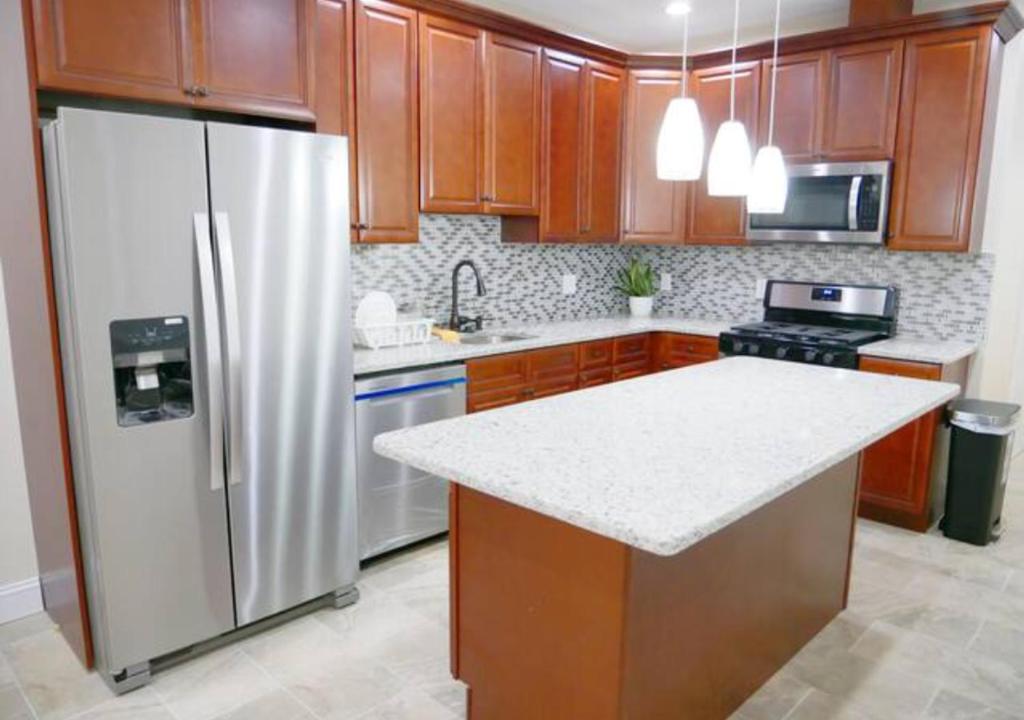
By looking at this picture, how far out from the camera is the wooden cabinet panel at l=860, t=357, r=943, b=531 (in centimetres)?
342

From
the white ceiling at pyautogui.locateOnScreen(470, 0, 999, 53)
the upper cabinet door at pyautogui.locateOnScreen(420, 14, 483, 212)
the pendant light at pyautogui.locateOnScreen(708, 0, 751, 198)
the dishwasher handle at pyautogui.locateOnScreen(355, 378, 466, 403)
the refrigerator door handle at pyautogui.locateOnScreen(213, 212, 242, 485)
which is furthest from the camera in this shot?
the white ceiling at pyautogui.locateOnScreen(470, 0, 999, 53)

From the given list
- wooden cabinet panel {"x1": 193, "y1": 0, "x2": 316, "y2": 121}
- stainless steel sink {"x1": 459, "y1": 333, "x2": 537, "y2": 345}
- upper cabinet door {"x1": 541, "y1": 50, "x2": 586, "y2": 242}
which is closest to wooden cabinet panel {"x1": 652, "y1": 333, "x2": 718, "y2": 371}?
upper cabinet door {"x1": 541, "y1": 50, "x2": 586, "y2": 242}

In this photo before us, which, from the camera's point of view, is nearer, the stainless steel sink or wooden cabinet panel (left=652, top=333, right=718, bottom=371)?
the stainless steel sink

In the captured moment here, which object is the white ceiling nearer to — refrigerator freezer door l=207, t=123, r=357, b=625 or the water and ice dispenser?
refrigerator freezer door l=207, t=123, r=357, b=625

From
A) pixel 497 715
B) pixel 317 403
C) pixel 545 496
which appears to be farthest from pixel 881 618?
pixel 317 403

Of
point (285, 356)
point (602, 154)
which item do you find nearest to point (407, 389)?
point (285, 356)

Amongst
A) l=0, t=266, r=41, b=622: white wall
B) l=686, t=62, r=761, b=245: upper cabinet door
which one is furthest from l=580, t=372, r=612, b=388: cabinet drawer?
l=0, t=266, r=41, b=622: white wall

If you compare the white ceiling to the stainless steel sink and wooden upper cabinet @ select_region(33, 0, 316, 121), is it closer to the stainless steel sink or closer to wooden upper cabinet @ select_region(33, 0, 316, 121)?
wooden upper cabinet @ select_region(33, 0, 316, 121)

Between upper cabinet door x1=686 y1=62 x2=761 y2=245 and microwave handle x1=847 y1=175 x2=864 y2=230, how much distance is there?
0.64m

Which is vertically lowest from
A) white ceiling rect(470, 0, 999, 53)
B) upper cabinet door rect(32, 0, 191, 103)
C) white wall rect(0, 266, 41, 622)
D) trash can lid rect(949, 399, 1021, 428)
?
white wall rect(0, 266, 41, 622)

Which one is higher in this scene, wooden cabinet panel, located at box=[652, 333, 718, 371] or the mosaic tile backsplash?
the mosaic tile backsplash

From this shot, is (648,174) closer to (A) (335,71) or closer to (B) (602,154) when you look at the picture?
(B) (602,154)

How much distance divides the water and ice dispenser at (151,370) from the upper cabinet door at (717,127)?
3.19 meters

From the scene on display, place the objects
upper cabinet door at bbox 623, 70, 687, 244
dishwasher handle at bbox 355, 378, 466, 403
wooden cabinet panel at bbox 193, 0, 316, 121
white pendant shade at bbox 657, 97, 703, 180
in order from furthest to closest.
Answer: upper cabinet door at bbox 623, 70, 687, 244 < dishwasher handle at bbox 355, 378, 466, 403 < wooden cabinet panel at bbox 193, 0, 316, 121 < white pendant shade at bbox 657, 97, 703, 180
